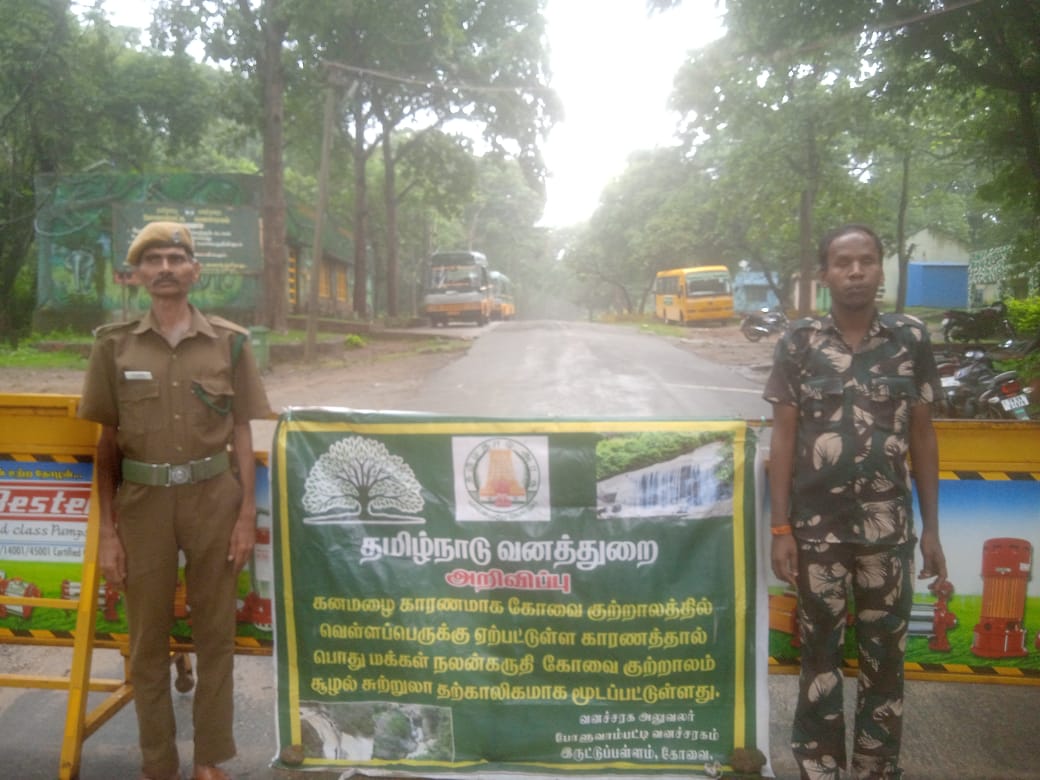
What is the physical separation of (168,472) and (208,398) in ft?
0.91

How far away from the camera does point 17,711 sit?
3.94 meters

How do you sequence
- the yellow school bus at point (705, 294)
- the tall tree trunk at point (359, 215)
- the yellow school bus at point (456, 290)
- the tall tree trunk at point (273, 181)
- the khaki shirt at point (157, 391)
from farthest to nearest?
the yellow school bus at point (705, 294)
the yellow school bus at point (456, 290)
the tall tree trunk at point (359, 215)
the tall tree trunk at point (273, 181)
the khaki shirt at point (157, 391)

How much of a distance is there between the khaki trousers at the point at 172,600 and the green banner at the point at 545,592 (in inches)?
13.2

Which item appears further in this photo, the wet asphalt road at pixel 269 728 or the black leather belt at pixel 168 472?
the wet asphalt road at pixel 269 728

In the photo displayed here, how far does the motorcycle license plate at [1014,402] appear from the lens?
8.38 meters

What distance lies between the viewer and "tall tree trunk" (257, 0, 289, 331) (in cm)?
2117

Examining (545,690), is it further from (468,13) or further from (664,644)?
(468,13)

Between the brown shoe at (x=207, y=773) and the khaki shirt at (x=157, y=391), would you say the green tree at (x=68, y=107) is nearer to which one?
the khaki shirt at (x=157, y=391)

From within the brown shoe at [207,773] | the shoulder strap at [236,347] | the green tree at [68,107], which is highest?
the green tree at [68,107]

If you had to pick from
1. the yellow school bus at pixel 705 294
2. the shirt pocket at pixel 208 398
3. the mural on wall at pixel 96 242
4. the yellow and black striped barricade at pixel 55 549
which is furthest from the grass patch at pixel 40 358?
the yellow school bus at pixel 705 294

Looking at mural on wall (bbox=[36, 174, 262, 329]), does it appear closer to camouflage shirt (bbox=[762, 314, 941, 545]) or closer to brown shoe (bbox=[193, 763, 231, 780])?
brown shoe (bbox=[193, 763, 231, 780])

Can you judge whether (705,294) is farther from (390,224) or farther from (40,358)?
(40,358)

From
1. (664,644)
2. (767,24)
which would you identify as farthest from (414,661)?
(767,24)

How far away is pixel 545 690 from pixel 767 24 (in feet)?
34.0
